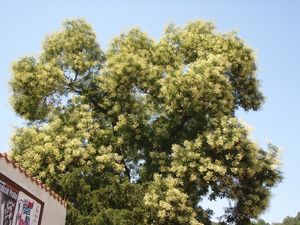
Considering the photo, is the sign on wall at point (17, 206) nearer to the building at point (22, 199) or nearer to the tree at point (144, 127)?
the building at point (22, 199)

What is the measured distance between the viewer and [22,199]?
452 inches

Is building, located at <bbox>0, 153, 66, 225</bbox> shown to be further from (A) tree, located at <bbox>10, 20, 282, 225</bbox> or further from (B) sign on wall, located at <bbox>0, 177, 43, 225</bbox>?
(A) tree, located at <bbox>10, 20, 282, 225</bbox>

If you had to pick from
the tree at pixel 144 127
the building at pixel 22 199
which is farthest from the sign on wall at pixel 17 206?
the tree at pixel 144 127

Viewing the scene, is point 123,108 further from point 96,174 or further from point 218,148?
point 218,148

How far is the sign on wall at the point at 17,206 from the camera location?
10.6 meters

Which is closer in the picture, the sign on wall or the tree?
the sign on wall

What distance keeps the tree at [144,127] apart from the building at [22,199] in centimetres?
798

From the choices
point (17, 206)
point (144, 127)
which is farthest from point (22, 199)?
point (144, 127)

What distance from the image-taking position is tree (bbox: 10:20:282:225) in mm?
22078

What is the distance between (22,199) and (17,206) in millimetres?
327

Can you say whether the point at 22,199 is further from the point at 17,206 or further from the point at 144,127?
the point at 144,127

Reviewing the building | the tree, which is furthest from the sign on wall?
the tree

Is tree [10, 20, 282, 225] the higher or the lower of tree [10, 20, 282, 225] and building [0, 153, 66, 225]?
the higher

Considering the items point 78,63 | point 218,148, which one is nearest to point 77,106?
point 78,63
